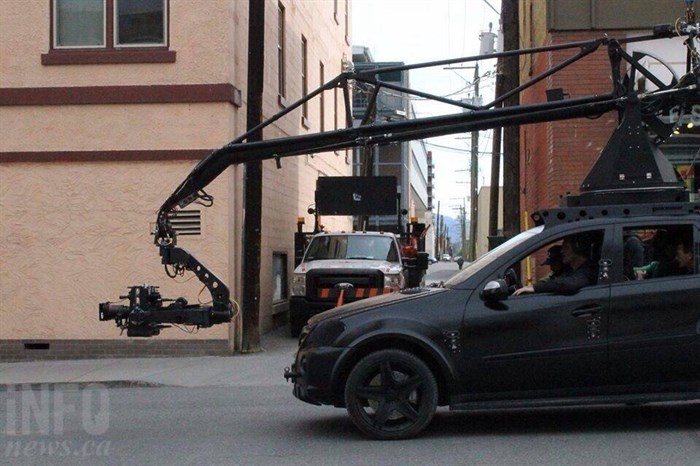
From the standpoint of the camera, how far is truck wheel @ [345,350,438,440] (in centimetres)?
786

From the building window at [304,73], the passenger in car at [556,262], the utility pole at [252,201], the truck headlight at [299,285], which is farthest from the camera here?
the building window at [304,73]

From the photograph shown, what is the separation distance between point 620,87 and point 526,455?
3561 mm

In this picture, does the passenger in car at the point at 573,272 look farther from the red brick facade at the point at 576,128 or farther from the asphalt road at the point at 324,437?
the red brick facade at the point at 576,128

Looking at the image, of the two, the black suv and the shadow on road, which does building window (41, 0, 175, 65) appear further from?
the black suv

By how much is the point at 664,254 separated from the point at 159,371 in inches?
304

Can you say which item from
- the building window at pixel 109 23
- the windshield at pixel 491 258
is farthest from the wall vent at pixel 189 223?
the windshield at pixel 491 258

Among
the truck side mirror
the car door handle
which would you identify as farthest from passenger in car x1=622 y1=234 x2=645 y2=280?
the truck side mirror

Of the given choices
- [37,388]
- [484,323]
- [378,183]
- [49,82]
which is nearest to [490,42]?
[378,183]

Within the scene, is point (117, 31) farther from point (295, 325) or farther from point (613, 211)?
point (613, 211)

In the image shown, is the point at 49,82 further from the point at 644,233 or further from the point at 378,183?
the point at 644,233

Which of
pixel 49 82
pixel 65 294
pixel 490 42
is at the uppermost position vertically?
pixel 490 42

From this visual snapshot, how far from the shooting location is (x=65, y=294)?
1539 cm

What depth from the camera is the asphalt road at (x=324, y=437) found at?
24.4ft

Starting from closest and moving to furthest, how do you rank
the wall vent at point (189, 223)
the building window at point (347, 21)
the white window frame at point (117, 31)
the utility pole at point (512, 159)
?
the wall vent at point (189, 223)
the white window frame at point (117, 31)
the utility pole at point (512, 159)
the building window at point (347, 21)
